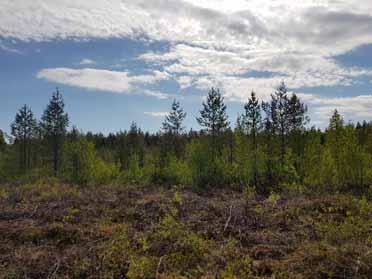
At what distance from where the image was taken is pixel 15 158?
40.3m

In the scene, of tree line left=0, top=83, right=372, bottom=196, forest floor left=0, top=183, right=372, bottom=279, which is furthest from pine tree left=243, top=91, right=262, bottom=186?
forest floor left=0, top=183, right=372, bottom=279

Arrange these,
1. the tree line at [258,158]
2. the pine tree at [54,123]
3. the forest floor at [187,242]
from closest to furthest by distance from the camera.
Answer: the forest floor at [187,242] < the tree line at [258,158] < the pine tree at [54,123]

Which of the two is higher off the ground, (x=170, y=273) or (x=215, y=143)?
(x=215, y=143)

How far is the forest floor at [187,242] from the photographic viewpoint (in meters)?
6.29

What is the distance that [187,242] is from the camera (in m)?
7.57

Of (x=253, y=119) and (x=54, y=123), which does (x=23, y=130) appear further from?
(x=253, y=119)

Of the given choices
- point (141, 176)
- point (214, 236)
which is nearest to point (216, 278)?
point (214, 236)

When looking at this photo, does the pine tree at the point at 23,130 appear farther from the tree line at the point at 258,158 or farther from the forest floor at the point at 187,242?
the forest floor at the point at 187,242

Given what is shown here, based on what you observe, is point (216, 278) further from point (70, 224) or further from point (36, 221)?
point (36, 221)

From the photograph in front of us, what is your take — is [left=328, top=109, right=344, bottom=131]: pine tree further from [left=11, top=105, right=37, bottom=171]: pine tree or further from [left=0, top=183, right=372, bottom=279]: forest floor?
[left=11, top=105, right=37, bottom=171]: pine tree

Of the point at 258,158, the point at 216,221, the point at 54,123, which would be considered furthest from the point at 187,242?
the point at 54,123

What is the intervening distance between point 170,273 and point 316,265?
10.1 feet

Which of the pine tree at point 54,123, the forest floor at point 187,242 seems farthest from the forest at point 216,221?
the pine tree at point 54,123

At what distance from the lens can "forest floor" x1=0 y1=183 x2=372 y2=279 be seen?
629 centimetres
